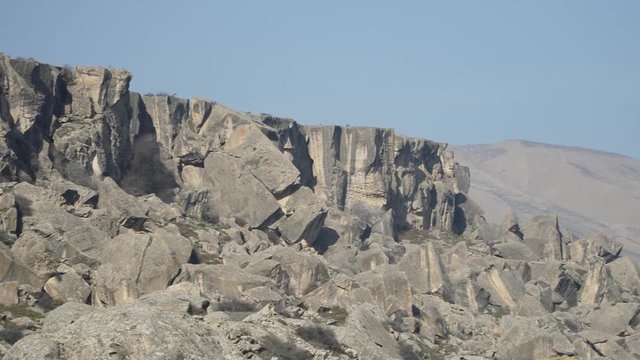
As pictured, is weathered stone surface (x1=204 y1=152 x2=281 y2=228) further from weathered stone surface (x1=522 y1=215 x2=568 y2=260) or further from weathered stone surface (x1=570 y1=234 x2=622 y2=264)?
weathered stone surface (x1=570 y1=234 x2=622 y2=264)

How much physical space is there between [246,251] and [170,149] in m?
37.0

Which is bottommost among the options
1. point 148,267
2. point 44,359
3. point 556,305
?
point 556,305

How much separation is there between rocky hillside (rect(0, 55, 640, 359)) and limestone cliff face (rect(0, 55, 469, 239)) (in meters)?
0.25

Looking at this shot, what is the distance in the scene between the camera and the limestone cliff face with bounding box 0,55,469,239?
133125 millimetres

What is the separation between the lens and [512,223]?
194250 mm

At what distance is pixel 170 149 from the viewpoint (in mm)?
158875

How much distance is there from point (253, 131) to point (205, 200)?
15.1m

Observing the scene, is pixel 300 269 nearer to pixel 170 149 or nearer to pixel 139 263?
pixel 139 263

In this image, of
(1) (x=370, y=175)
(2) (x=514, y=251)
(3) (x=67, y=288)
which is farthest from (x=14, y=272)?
(1) (x=370, y=175)

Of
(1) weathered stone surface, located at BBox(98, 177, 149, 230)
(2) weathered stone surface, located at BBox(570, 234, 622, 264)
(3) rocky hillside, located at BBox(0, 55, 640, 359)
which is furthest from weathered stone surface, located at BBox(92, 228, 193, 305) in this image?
(2) weathered stone surface, located at BBox(570, 234, 622, 264)

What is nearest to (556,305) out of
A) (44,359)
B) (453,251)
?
(453,251)

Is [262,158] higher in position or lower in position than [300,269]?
higher

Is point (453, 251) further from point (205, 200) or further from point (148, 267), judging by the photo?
point (148, 267)

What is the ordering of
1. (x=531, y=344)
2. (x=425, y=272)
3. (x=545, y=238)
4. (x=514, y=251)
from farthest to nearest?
(x=545, y=238)
(x=514, y=251)
(x=425, y=272)
(x=531, y=344)
